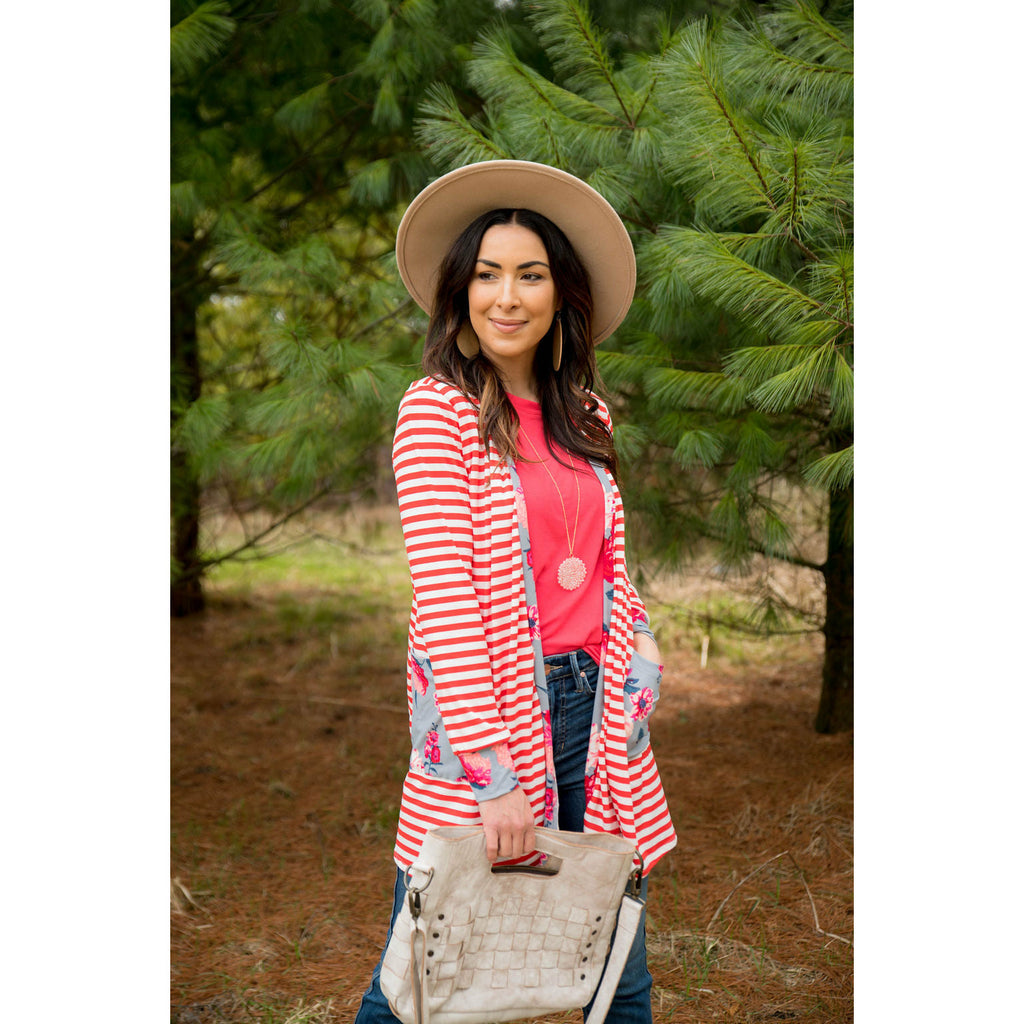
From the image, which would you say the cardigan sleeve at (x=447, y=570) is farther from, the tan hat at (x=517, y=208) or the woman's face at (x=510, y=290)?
the tan hat at (x=517, y=208)

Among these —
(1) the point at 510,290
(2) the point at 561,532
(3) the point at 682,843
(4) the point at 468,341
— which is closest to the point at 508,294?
(1) the point at 510,290

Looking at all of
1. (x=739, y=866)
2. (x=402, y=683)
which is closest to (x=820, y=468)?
(x=739, y=866)

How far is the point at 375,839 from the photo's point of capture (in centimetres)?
348

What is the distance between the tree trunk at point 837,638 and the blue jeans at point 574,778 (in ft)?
6.52

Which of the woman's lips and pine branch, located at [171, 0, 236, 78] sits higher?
pine branch, located at [171, 0, 236, 78]

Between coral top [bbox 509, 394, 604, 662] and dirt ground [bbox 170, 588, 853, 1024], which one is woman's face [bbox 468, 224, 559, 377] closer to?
coral top [bbox 509, 394, 604, 662]

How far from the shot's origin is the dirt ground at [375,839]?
2.44 meters

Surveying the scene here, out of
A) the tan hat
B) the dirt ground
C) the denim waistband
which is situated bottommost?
the dirt ground

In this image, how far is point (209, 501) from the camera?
6.51 metres

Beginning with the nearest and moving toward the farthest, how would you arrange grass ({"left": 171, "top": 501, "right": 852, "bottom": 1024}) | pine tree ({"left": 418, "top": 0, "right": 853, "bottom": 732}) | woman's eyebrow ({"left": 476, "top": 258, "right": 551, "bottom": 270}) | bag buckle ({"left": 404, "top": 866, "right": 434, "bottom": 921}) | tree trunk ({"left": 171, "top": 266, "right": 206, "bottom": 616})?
bag buckle ({"left": 404, "top": 866, "right": 434, "bottom": 921}) → woman's eyebrow ({"left": 476, "top": 258, "right": 551, "bottom": 270}) → pine tree ({"left": 418, "top": 0, "right": 853, "bottom": 732}) → grass ({"left": 171, "top": 501, "right": 852, "bottom": 1024}) → tree trunk ({"left": 171, "top": 266, "right": 206, "bottom": 616})

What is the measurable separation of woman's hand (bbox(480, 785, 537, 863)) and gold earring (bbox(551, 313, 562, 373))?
719 millimetres

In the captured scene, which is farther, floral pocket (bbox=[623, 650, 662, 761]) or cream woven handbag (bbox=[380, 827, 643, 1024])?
floral pocket (bbox=[623, 650, 662, 761])

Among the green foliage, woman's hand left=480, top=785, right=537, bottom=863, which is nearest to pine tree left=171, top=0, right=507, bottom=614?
the green foliage

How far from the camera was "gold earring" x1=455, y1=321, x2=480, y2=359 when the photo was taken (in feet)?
5.38
